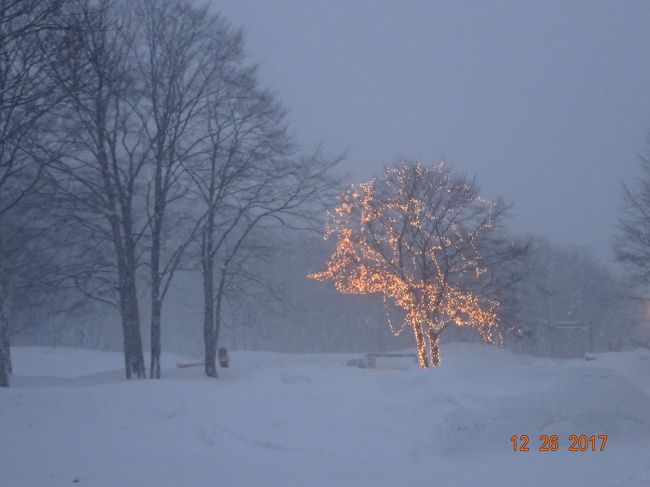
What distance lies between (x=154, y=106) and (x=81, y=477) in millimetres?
11142

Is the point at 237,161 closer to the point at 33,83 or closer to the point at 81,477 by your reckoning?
the point at 33,83

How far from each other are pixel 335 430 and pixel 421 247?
1146 centimetres

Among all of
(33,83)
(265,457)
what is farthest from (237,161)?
(265,457)

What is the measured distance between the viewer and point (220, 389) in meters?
10.6

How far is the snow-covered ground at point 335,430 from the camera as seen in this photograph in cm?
773

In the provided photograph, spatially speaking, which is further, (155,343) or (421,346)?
(421,346)

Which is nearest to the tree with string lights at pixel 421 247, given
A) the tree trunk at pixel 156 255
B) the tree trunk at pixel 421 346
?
the tree trunk at pixel 421 346
